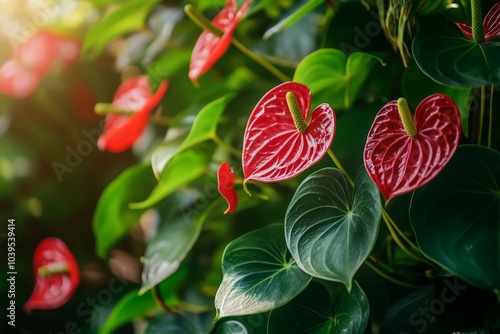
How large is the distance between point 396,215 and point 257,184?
0.76ft

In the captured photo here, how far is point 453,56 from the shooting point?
52cm

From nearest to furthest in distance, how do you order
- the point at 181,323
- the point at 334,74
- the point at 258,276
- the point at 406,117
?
the point at 406,117 < the point at 258,276 < the point at 334,74 < the point at 181,323

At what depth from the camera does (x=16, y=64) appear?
111 cm

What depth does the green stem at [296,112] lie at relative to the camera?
1.69 feet

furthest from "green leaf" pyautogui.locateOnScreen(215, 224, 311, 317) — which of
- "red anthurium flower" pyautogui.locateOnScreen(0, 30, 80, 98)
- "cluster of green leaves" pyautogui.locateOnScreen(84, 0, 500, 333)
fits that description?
Answer: "red anthurium flower" pyautogui.locateOnScreen(0, 30, 80, 98)

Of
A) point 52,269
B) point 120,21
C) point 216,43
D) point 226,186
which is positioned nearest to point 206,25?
point 216,43

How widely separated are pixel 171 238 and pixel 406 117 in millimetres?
462

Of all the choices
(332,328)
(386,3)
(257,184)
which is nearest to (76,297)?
(257,184)

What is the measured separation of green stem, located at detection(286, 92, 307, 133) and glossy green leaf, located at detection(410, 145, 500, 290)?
130 millimetres

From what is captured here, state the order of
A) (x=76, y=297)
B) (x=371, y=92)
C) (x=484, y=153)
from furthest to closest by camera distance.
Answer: (x=76, y=297) → (x=371, y=92) → (x=484, y=153)

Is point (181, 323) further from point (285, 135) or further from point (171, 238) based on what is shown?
point (285, 135)

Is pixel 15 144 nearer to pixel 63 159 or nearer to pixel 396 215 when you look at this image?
pixel 63 159

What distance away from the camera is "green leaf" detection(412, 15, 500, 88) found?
0.49 m

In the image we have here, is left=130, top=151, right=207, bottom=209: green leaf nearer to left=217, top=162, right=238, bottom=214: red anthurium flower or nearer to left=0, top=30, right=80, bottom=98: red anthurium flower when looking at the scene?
left=217, top=162, right=238, bottom=214: red anthurium flower
